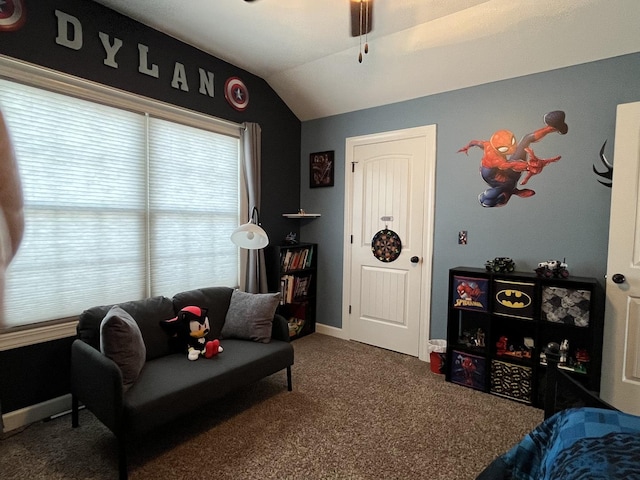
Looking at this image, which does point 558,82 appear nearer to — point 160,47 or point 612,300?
point 612,300

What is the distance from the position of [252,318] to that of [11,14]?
2.42 metres

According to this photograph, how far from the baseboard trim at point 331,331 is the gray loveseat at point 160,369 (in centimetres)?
133

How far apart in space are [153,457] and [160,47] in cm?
291

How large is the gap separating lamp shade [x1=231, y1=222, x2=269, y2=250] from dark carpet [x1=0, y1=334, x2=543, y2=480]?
1132mm

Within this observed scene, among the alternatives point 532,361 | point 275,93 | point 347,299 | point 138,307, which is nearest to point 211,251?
point 138,307

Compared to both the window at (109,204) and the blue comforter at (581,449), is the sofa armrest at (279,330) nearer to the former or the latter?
the window at (109,204)

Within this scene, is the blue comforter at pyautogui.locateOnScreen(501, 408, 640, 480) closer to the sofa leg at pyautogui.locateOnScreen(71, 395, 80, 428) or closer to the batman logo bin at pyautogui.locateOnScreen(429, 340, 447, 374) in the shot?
the batman logo bin at pyautogui.locateOnScreen(429, 340, 447, 374)

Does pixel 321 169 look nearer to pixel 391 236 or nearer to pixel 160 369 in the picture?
pixel 391 236

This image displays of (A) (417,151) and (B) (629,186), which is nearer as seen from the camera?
(B) (629,186)

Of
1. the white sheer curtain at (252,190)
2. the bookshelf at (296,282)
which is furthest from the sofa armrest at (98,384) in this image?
the bookshelf at (296,282)

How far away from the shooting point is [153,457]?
1.84m

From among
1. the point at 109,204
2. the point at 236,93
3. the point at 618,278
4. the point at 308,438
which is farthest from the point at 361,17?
the point at 308,438

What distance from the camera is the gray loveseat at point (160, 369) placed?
1.69 m

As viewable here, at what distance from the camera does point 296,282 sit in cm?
377
